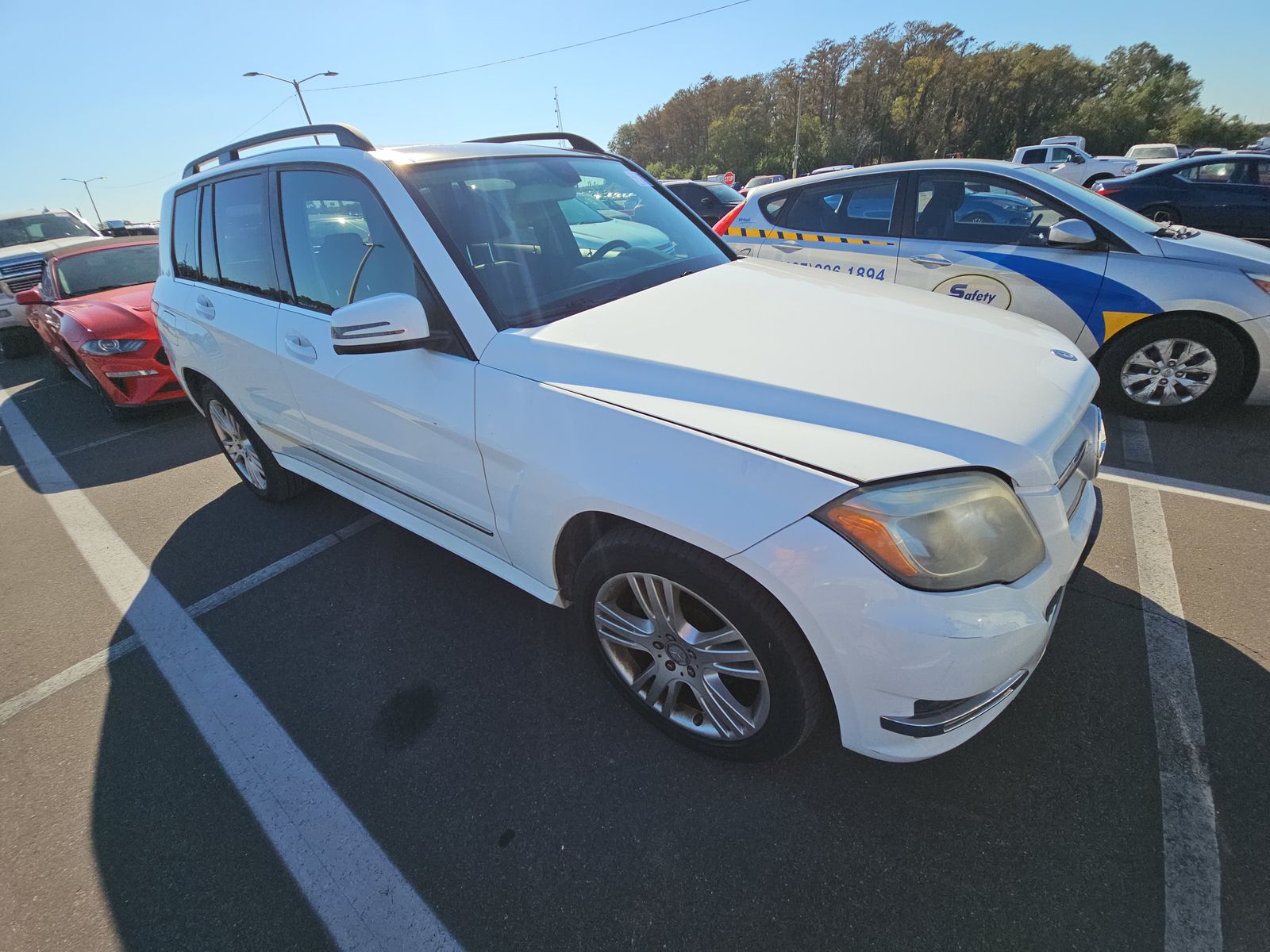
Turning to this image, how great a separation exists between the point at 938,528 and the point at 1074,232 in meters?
3.65

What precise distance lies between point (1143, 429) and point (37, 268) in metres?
13.8

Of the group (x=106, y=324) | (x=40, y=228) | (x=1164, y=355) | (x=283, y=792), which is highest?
(x=40, y=228)

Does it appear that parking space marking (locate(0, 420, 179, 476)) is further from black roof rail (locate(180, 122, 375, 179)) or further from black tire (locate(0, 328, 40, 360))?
black tire (locate(0, 328, 40, 360))

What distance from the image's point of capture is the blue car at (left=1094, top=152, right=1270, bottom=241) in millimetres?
9031

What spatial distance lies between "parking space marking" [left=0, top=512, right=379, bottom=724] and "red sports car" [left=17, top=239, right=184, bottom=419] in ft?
10.3

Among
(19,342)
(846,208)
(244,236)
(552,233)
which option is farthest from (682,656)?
(19,342)

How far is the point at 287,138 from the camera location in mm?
2795

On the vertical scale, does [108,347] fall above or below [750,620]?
above

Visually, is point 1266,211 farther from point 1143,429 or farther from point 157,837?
point 157,837

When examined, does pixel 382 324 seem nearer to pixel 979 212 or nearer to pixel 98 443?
pixel 979 212

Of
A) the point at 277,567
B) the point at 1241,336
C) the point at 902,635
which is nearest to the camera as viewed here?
the point at 902,635

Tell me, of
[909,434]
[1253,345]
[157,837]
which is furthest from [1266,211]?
[157,837]

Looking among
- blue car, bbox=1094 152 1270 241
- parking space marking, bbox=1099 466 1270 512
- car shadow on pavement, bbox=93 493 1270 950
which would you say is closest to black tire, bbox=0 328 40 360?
A: car shadow on pavement, bbox=93 493 1270 950

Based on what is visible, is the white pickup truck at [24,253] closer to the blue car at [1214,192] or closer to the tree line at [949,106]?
the blue car at [1214,192]
